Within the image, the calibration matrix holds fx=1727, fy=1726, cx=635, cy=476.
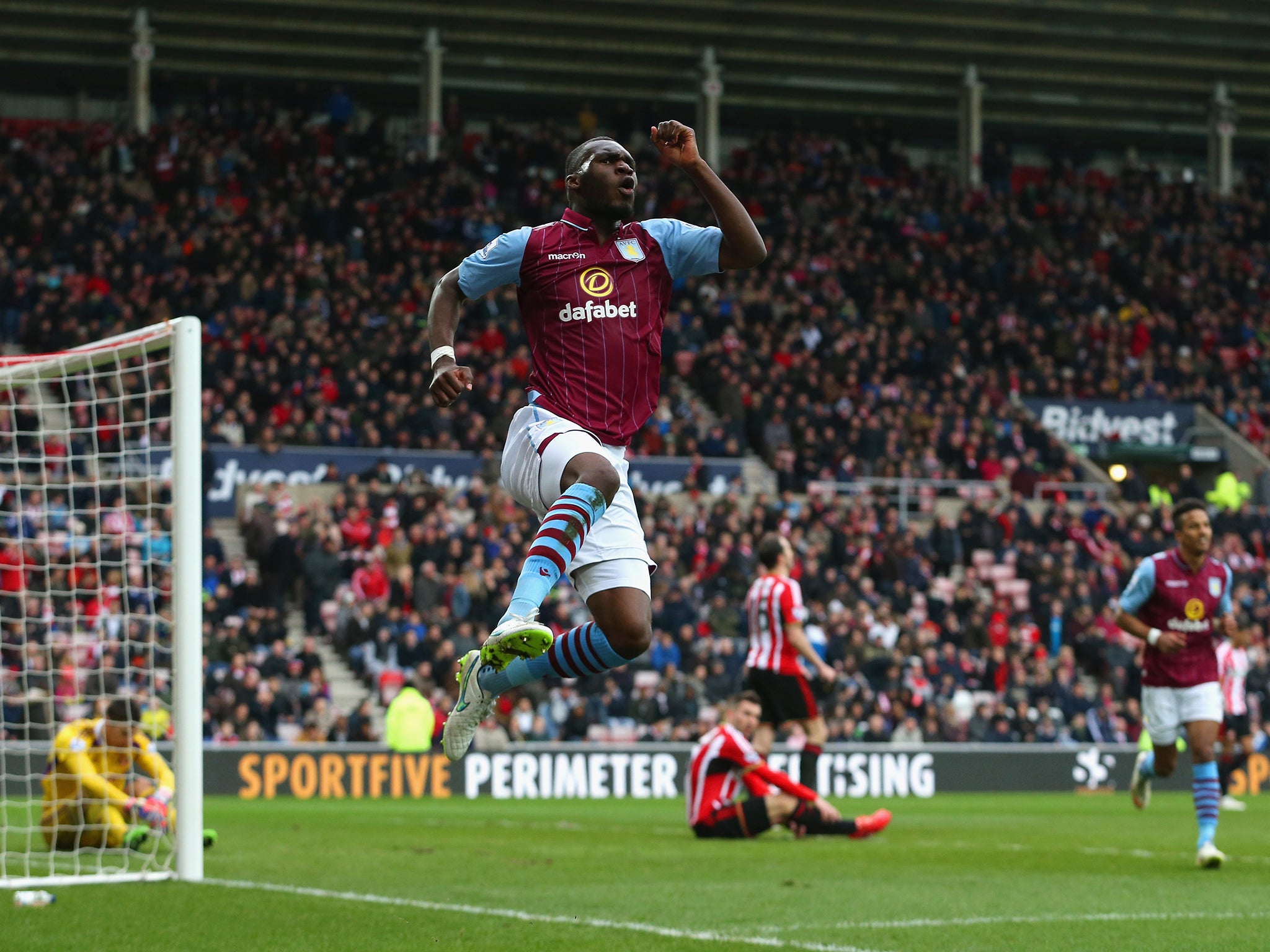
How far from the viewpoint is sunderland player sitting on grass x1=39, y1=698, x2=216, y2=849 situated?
10.4 m

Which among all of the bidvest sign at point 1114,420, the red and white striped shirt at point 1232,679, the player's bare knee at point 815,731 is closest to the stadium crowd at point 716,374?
the bidvest sign at point 1114,420

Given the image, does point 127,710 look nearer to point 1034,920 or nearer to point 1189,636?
point 1034,920

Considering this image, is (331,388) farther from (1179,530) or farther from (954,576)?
(1179,530)

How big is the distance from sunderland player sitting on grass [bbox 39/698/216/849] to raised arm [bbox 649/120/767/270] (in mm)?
5440

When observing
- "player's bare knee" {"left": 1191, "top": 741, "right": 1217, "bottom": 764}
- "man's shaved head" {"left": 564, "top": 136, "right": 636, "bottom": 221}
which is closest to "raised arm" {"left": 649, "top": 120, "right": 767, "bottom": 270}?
"man's shaved head" {"left": 564, "top": 136, "right": 636, "bottom": 221}

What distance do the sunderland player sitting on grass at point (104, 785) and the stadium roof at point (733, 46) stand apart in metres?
23.1

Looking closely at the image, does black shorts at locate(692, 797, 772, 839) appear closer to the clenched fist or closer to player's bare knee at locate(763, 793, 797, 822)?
player's bare knee at locate(763, 793, 797, 822)

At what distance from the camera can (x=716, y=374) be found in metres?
29.1

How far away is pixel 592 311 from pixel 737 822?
7.18 meters

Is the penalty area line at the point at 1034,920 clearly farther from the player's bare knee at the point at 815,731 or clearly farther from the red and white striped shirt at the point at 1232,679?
the red and white striped shirt at the point at 1232,679

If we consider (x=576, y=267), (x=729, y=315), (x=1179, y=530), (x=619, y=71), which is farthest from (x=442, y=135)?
(x=576, y=267)

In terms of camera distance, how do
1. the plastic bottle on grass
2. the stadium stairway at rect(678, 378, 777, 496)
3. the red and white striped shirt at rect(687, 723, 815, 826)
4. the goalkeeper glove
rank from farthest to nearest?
the stadium stairway at rect(678, 378, 777, 496)
the red and white striped shirt at rect(687, 723, 815, 826)
the goalkeeper glove
the plastic bottle on grass

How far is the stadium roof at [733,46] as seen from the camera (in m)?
32.6

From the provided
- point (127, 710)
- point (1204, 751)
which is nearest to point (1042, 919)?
point (1204, 751)
